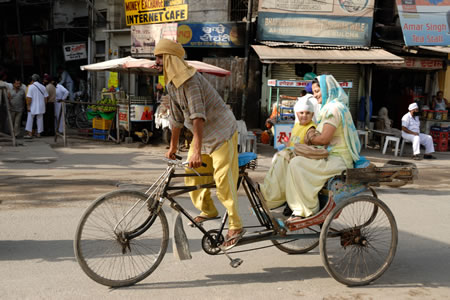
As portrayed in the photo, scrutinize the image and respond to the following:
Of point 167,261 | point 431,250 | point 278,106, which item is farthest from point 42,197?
point 278,106

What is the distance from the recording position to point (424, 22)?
15.4m

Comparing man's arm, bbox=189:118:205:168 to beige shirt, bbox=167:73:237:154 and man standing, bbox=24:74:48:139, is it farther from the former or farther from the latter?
man standing, bbox=24:74:48:139

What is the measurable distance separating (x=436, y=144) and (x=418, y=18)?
170 inches

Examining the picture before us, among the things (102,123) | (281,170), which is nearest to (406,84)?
(102,123)

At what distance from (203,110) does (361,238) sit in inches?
72.4

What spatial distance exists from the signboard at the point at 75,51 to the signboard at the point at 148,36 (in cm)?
662

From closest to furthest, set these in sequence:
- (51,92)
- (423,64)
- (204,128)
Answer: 1. (204,128)
2. (51,92)
3. (423,64)

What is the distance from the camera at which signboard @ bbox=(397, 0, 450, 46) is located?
1519cm

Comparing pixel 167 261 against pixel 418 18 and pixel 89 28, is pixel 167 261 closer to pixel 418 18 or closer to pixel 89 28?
pixel 418 18

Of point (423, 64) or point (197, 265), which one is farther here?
point (423, 64)

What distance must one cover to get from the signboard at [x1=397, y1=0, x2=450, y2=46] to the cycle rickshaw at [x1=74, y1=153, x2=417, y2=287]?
493 inches

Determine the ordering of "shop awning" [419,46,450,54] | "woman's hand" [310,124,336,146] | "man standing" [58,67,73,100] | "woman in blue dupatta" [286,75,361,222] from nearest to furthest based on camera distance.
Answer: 1. "woman in blue dupatta" [286,75,361,222]
2. "woman's hand" [310,124,336,146]
3. "shop awning" [419,46,450,54]
4. "man standing" [58,67,73,100]

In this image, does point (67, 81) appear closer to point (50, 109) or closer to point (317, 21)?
point (50, 109)

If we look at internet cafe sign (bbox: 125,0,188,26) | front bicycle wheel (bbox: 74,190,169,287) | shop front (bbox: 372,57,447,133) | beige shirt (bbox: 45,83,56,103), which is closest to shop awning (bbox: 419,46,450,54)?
shop front (bbox: 372,57,447,133)
